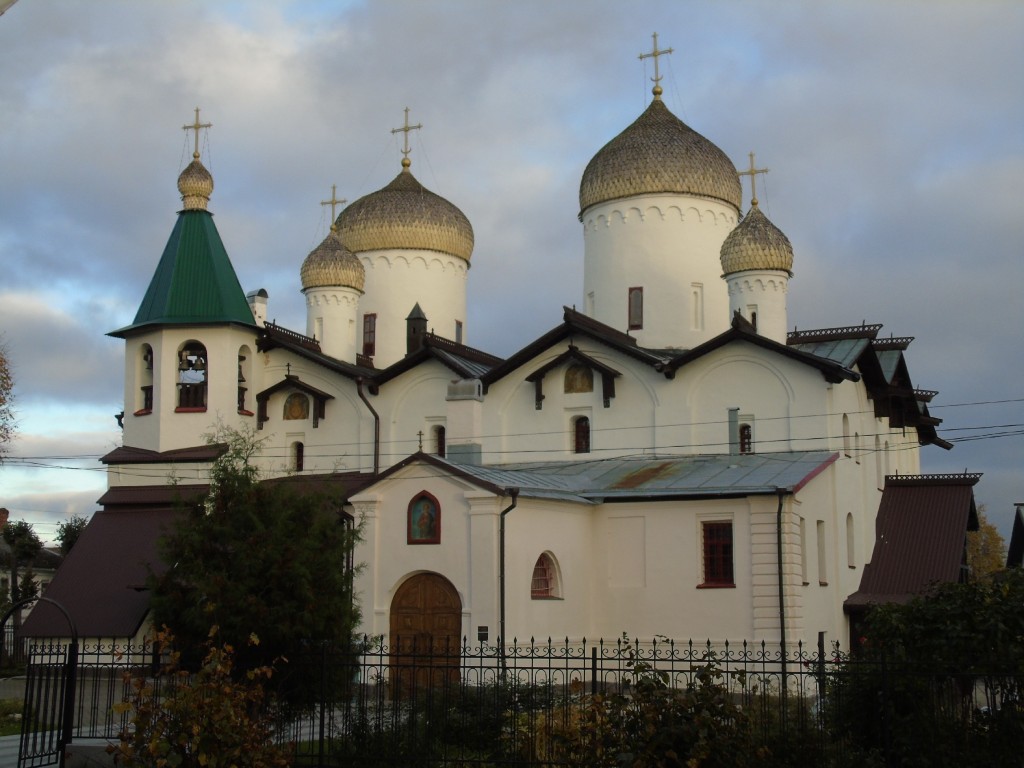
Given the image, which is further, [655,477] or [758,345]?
[758,345]

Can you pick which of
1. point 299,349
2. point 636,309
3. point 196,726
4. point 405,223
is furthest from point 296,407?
point 196,726

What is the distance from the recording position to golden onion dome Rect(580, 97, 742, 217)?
2655cm

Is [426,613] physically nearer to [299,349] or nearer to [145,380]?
[299,349]

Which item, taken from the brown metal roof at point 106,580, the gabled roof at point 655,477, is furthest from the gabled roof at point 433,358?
the brown metal roof at point 106,580

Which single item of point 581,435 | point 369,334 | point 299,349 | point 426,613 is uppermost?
point 369,334

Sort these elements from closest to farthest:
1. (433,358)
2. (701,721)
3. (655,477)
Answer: (701,721) < (655,477) < (433,358)

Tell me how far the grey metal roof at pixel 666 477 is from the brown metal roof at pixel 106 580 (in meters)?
6.68

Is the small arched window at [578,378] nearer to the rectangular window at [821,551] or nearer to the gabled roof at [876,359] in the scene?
the gabled roof at [876,359]

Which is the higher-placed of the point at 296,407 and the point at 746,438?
the point at 296,407

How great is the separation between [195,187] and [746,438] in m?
12.4

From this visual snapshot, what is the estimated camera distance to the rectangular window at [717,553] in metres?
20.2

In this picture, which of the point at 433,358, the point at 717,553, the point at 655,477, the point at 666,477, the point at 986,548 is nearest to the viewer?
the point at 717,553

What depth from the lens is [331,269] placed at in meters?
28.3

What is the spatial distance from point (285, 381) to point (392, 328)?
447 centimetres
